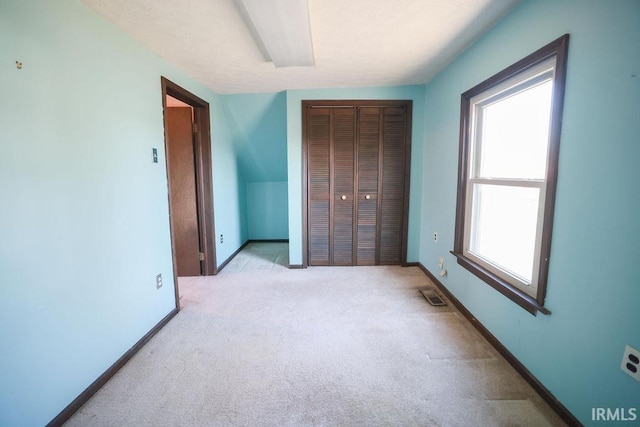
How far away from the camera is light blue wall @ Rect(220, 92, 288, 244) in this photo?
336cm

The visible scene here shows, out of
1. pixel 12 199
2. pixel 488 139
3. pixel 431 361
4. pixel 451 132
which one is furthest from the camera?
pixel 451 132

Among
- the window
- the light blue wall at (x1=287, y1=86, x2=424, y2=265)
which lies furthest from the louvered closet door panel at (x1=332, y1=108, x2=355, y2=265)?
the window

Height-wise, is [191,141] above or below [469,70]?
below

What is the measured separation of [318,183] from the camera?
3.31 meters

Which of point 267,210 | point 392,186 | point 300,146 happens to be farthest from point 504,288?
point 267,210

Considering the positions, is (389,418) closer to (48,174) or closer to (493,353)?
(493,353)

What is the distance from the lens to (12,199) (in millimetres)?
1108

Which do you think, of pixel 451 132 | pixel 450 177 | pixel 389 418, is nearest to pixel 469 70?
pixel 451 132

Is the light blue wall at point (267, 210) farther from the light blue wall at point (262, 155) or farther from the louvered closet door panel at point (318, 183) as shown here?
the louvered closet door panel at point (318, 183)

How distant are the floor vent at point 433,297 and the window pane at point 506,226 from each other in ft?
1.94

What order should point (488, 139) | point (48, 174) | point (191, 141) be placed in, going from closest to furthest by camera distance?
point (48, 174) < point (488, 139) < point (191, 141)

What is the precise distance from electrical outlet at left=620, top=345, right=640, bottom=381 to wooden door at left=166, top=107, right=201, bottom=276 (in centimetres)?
337

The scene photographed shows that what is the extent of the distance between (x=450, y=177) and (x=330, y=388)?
82.2 inches

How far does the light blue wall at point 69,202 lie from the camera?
1.12 meters
